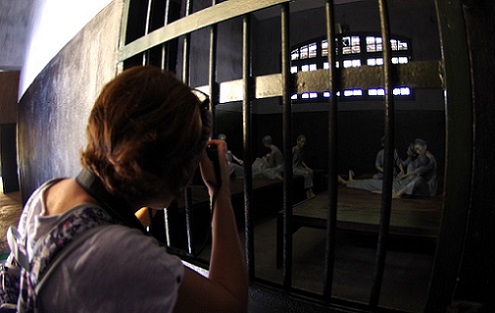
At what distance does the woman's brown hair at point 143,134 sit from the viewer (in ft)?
1.71

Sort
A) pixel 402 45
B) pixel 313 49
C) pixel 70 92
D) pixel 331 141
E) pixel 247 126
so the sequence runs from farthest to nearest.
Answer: pixel 313 49
pixel 402 45
pixel 70 92
pixel 247 126
pixel 331 141

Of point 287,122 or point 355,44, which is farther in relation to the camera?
point 355,44

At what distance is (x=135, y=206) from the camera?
0.62 meters

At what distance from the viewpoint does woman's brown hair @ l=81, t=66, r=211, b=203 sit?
521 millimetres

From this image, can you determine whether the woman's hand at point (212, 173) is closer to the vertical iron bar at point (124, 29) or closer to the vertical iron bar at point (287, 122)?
the vertical iron bar at point (287, 122)

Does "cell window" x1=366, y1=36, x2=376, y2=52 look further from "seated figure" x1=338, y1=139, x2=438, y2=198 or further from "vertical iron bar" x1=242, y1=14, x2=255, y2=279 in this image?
"vertical iron bar" x1=242, y1=14, x2=255, y2=279

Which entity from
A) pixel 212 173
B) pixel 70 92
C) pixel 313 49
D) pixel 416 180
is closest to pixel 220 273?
pixel 212 173

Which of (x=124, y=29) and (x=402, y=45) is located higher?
(x=402, y=45)

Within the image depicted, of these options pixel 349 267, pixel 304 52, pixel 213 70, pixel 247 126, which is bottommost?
pixel 349 267

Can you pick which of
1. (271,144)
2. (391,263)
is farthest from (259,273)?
(271,144)

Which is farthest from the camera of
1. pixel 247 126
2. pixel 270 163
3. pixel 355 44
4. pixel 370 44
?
pixel 355 44

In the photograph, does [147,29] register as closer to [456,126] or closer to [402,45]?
[456,126]

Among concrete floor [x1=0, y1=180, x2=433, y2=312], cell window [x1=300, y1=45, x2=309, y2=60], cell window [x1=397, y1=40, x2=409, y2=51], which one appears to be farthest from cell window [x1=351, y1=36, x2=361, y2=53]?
concrete floor [x1=0, y1=180, x2=433, y2=312]

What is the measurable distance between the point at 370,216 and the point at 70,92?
2387 millimetres
